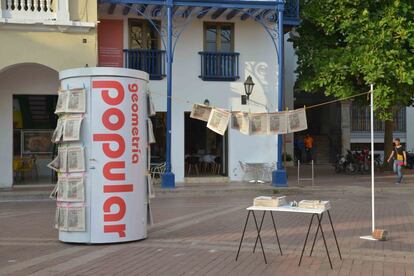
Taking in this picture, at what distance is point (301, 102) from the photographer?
38625mm

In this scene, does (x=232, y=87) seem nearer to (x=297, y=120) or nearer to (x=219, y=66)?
(x=219, y=66)

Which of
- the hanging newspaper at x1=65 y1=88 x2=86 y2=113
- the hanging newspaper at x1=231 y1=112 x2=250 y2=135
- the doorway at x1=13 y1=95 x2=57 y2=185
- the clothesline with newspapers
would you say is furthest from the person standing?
Result: the hanging newspaper at x1=65 y1=88 x2=86 y2=113

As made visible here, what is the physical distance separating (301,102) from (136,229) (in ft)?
98.0

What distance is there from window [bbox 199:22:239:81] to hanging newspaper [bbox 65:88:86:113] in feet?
42.0

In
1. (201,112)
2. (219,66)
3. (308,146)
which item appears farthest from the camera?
(308,146)

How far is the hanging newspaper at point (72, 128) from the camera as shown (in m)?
9.56

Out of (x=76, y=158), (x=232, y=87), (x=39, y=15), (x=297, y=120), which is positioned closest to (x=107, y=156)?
(x=76, y=158)

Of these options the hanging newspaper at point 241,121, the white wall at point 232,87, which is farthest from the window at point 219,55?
the hanging newspaper at point 241,121

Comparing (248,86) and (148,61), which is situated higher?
(148,61)

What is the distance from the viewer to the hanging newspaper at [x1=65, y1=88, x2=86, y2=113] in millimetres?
9641

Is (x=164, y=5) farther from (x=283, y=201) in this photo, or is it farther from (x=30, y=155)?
(x=283, y=201)

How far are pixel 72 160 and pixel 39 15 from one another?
1105 centimetres

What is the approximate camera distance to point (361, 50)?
2128 cm

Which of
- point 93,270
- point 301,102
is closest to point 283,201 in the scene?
point 93,270
